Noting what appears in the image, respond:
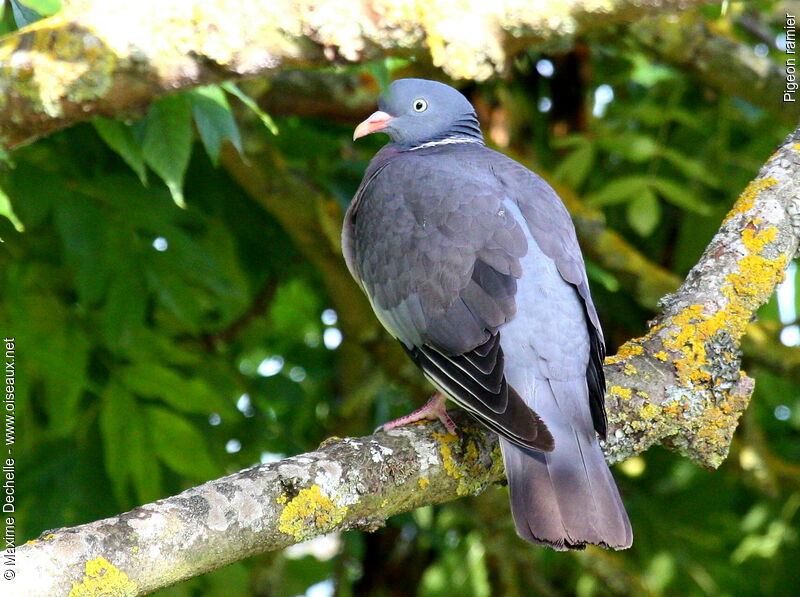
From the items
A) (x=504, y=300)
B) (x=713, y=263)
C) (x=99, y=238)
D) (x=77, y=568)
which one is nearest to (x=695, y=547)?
(x=713, y=263)

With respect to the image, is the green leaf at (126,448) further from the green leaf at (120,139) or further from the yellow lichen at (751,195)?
the yellow lichen at (751,195)

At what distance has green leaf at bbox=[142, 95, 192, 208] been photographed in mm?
2656

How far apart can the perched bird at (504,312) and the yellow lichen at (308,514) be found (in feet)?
1.58

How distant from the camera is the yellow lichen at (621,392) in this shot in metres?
2.62

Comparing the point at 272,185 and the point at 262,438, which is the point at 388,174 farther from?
the point at 262,438

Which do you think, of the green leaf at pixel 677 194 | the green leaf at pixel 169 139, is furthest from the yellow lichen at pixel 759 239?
the green leaf at pixel 169 139

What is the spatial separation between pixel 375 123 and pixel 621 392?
149 cm

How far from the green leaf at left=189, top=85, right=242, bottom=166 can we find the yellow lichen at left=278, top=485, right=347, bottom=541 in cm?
102

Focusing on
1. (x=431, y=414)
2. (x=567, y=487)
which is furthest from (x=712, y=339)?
(x=431, y=414)

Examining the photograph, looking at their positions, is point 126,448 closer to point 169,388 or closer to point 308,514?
point 169,388

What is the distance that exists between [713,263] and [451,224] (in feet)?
2.54

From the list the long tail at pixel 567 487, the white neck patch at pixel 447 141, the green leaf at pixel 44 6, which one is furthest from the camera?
the white neck patch at pixel 447 141

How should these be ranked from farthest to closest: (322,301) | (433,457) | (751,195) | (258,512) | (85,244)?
(322,301) < (85,244) < (751,195) < (433,457) < (258,512)

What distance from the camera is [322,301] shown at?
480 centimetres
